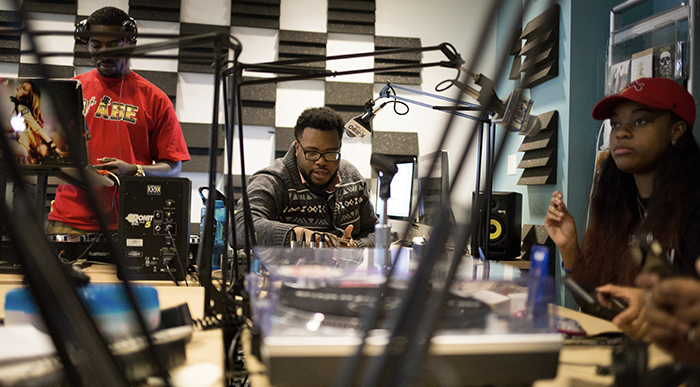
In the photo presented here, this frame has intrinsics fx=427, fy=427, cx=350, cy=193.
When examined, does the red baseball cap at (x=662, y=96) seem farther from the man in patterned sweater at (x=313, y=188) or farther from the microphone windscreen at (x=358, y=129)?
the man in patterned sweater at (x=313, y=188)

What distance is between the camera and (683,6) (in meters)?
1.81

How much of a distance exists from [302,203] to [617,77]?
1.75 metres

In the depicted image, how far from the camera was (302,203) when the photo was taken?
1.71 meters

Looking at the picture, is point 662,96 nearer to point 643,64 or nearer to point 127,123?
point 643,64

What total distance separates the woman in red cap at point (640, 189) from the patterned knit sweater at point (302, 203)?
751mm

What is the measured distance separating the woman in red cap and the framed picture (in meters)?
0.80

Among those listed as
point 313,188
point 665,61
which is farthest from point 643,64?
point 313,188

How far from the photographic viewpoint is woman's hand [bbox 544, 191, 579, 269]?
1.32 meters

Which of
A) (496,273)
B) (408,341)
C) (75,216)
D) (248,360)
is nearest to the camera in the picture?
(408,341)

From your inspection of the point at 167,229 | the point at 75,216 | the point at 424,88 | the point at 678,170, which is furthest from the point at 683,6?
the point at 75,216

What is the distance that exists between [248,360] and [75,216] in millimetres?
1282

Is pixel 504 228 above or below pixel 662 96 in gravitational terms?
below

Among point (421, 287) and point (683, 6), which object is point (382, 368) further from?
point (683, 6)

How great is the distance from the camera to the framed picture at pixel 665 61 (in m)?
1.90
